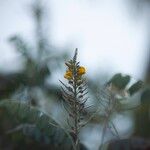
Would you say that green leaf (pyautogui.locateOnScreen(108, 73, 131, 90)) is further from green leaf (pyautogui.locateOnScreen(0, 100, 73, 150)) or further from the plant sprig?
the plant sprig

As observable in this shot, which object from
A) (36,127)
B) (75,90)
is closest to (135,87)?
(36,127)

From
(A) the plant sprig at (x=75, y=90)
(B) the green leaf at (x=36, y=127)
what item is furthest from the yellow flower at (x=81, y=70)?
(B) the green leaf at (x=36, y=127)

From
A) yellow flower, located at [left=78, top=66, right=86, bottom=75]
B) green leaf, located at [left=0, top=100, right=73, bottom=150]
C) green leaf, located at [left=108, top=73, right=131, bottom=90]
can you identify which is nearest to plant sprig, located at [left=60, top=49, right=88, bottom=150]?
yellow flower, located at [left=78, top=66, right=86, bottom=75]

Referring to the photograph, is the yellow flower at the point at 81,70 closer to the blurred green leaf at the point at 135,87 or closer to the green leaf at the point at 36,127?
the green leaf at the point at 36,127

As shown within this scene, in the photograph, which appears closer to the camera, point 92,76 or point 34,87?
point 34,87

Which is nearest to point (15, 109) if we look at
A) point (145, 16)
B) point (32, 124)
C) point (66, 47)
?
point (32, 124)

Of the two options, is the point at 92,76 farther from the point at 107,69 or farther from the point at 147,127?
the point at 147,127

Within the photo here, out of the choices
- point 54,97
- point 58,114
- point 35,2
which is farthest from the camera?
point 35,2

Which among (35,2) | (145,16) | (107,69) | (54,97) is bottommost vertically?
(54,97)

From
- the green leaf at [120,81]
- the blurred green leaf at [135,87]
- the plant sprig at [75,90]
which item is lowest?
the plant sprig at [75,90]

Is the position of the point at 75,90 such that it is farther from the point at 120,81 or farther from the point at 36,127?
the point at 36,127

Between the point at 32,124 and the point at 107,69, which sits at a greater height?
the point at 107,69
